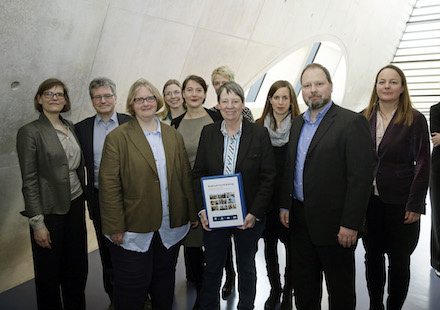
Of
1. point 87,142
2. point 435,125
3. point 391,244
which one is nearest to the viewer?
point 391,244

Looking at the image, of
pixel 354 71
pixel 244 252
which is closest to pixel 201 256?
pixel 244 252

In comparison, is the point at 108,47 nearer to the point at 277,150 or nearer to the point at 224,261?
the point at 277,150

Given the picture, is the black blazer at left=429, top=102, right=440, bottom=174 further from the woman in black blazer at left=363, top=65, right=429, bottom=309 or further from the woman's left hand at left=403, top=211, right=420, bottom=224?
the woman's left hand at left=403, top=211, right=420, bottom=224

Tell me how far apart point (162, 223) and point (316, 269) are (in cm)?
120

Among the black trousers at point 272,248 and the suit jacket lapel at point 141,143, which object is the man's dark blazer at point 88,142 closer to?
the suit jacket lapel at point 141,143

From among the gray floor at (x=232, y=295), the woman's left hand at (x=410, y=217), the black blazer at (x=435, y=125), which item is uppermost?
the black blazer at (x=435, y=125)

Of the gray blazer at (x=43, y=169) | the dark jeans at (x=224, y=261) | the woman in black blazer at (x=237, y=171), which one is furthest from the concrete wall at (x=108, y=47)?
the dark jeans at (x=224, y=261)

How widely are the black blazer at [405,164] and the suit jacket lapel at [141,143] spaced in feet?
5.54

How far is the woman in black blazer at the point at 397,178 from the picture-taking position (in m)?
2.67

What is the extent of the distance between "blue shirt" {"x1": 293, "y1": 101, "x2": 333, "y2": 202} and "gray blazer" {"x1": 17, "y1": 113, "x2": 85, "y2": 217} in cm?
177

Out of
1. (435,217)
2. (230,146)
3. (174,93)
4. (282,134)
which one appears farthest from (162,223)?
(435,217)

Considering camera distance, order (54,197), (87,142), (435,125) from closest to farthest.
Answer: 1. (54,197)
2. (87,142)
3. (435,125)

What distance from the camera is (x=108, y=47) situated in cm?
374

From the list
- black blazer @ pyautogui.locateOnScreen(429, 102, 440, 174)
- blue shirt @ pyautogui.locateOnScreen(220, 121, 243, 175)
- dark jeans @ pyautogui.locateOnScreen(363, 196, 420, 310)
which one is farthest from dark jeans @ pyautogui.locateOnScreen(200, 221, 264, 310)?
black blazer @ pyautogui.locateOnScreen(429, 102, 440, 174)
